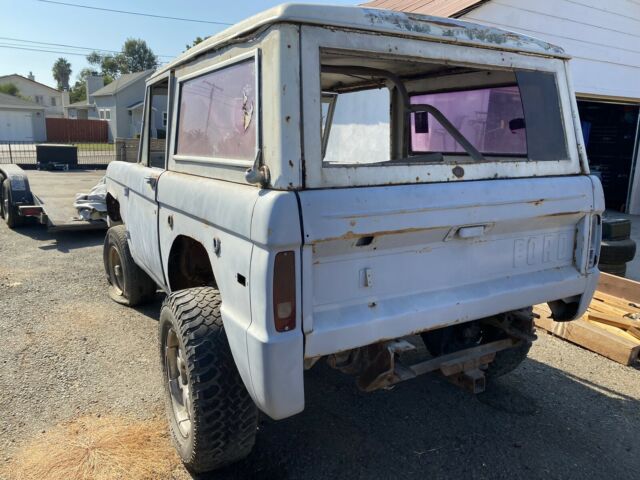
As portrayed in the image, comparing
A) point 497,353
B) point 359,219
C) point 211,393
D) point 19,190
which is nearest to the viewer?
point 359,219

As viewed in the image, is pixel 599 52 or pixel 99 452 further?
pixel 599 52

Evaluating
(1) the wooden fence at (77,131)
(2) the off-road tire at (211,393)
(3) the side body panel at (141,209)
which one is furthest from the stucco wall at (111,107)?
(2) the off-road tire at (211,393)

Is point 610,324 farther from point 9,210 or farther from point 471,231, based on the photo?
point 9,210

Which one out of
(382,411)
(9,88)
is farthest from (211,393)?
(9,88)

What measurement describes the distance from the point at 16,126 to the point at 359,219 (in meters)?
57.2

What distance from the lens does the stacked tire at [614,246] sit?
18.7 ft

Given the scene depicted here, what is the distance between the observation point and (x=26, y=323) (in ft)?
16.1

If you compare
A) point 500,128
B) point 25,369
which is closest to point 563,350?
point 500,128

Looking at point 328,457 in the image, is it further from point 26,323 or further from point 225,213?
point 26,323

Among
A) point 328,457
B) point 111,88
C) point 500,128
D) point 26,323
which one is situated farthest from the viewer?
point 111,88

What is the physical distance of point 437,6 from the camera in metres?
8.43

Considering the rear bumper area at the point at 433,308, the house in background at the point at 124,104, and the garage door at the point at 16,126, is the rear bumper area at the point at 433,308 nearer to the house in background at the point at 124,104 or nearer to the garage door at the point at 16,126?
the house in background at the point at 124,104

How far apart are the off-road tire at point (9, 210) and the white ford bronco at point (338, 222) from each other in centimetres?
668

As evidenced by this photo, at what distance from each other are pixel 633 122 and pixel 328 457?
12118mm
